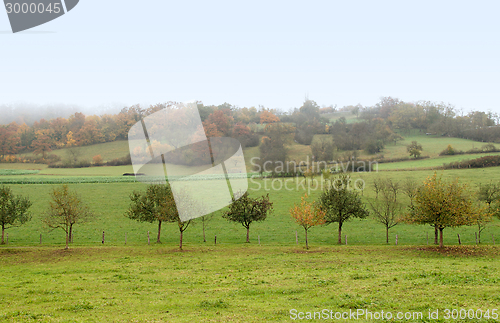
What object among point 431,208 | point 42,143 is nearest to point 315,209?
point 431,208

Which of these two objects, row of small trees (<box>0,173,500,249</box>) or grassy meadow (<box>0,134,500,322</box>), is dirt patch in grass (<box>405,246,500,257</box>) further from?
row of small trees (<box>0,173,500,249</box>)

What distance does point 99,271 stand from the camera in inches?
739

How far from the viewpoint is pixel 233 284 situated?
1516 centimetres

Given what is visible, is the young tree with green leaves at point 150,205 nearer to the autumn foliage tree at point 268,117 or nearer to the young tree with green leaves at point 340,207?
the young tree with green leaves at point 340,207

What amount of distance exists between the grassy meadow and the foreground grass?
5 centimetres

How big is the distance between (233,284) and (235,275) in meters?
2.17

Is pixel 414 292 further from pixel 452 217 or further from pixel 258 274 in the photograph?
pixel 452 217

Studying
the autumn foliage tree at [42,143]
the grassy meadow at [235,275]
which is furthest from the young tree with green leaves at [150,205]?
the autumn foliage tree at [42,143]

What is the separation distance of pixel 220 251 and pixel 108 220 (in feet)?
73.5

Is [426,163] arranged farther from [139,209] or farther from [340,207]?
[139,209]

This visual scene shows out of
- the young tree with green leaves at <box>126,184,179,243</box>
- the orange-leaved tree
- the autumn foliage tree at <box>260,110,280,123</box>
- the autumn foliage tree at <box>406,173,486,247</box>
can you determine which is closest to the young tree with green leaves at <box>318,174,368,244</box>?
the orange-leaved tree

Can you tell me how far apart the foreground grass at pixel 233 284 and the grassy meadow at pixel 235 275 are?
0.16 feet

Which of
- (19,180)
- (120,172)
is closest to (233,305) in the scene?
(19,180)

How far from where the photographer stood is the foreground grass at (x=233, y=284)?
11.0 metres
